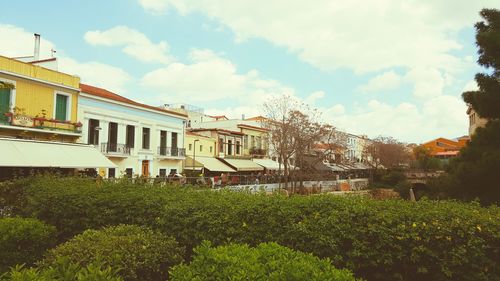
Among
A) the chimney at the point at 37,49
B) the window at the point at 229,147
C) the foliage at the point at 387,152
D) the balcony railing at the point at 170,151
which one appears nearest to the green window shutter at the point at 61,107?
the chimney at the point at 37,49

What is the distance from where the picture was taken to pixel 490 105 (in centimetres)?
1562

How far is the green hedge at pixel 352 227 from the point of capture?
14.5 ft

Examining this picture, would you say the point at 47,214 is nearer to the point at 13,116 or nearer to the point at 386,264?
the point at 386,264

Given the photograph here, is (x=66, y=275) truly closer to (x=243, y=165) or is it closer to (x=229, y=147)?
(x=243, y=165)

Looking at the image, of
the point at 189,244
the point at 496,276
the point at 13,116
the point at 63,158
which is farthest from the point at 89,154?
the point at 496,276

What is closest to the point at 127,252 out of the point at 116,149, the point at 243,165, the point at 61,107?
the point at 61,107

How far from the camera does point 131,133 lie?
28094mm

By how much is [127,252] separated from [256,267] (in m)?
2.05

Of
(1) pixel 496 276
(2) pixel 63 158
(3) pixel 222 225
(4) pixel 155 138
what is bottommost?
(1) pixel 496 276

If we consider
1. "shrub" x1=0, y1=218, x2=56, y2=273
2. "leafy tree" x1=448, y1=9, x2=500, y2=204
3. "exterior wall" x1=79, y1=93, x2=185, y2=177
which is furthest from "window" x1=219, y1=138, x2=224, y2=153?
"shrub" x1=0, y1=218, x2=56, y2=273

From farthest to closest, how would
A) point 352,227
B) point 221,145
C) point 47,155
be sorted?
point 221,145, point 47,155, point 352,227

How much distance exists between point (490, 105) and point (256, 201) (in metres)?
14.1

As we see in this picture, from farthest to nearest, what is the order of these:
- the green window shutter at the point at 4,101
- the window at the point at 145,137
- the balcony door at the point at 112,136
A: the window at the point at 145,137 < the balcony door at the point at 112,136 < the green window shutter at the point at 4,101

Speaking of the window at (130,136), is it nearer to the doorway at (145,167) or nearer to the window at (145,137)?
the window at (145,137)
